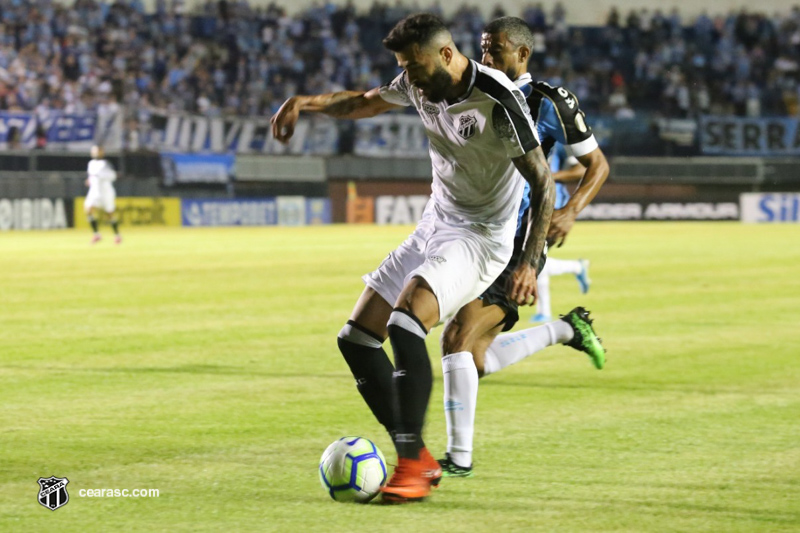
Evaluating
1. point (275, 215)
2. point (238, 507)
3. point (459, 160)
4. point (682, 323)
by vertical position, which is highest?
point (459, 160)

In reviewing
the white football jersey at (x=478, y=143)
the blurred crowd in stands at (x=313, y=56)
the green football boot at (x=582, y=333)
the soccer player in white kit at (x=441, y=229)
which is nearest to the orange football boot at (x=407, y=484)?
the soccer player in white kit at (x=441, y=229)

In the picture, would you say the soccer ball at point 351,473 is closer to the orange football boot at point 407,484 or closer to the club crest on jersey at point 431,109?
the orange football boot at point 407,484

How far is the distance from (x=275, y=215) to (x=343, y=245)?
13146mm

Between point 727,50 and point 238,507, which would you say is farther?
point 727,50

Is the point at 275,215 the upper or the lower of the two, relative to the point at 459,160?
lower

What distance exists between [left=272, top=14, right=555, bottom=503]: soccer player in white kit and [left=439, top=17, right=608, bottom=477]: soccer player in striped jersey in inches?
5.9

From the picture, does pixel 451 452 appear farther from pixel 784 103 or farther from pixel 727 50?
pixel 727 50

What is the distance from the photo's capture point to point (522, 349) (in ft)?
22.5

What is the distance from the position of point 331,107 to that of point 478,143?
1028 mm

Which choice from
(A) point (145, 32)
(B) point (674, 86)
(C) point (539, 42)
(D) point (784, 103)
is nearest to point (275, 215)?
(A) point (145, 32)

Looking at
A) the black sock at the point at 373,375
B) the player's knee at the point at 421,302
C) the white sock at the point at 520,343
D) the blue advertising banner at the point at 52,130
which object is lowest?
the blue advertising banner at the point at 52,130

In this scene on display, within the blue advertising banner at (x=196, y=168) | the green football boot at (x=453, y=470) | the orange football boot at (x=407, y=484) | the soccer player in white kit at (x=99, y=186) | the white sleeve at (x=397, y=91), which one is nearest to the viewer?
the orange football boot at (x=407, y=484)

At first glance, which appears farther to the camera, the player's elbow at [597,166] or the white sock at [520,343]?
the white sock at [520,343]

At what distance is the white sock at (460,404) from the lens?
18.0 feet
